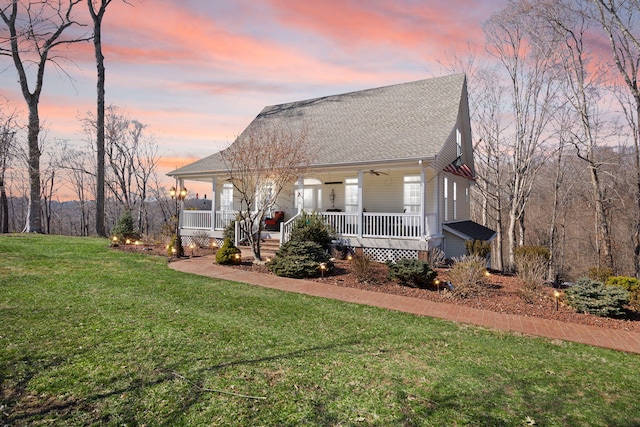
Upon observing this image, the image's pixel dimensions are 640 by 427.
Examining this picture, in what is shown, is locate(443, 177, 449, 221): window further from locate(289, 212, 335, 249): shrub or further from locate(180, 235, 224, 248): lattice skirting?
locate(180, 235, 224, 248): lattice skirting

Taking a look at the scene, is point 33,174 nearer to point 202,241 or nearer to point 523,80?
point 202,241

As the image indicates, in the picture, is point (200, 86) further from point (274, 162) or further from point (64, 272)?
point (64, 272)

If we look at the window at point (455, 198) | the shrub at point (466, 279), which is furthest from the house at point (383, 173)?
the shrub at point (466, 279)

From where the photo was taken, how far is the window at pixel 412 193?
46.4 feet

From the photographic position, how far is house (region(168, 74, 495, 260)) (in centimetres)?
1238

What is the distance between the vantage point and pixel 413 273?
29.2 ft

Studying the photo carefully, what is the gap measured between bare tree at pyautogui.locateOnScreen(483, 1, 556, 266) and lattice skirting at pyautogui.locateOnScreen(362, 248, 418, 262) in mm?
9189

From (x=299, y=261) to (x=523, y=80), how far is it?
Answer: 16.7m

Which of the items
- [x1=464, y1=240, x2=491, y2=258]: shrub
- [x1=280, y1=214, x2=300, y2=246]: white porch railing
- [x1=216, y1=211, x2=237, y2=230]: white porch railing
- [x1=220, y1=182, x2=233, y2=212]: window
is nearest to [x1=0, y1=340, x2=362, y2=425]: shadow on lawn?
[x1=280, y1=214, x2=300, y2=246]: white porch railing

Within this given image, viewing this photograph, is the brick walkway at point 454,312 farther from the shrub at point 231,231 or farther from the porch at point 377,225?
the shrub at point 231,231

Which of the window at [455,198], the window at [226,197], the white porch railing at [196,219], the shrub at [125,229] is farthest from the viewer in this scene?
the window at [226,197]

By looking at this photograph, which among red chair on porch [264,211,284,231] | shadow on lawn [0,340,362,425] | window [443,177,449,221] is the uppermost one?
window [443,177,449,221]

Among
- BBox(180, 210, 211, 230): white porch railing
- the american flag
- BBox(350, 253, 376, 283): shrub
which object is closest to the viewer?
BBox(350, 253, 376, 283): shrub

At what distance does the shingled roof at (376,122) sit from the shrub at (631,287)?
6.12 metres
